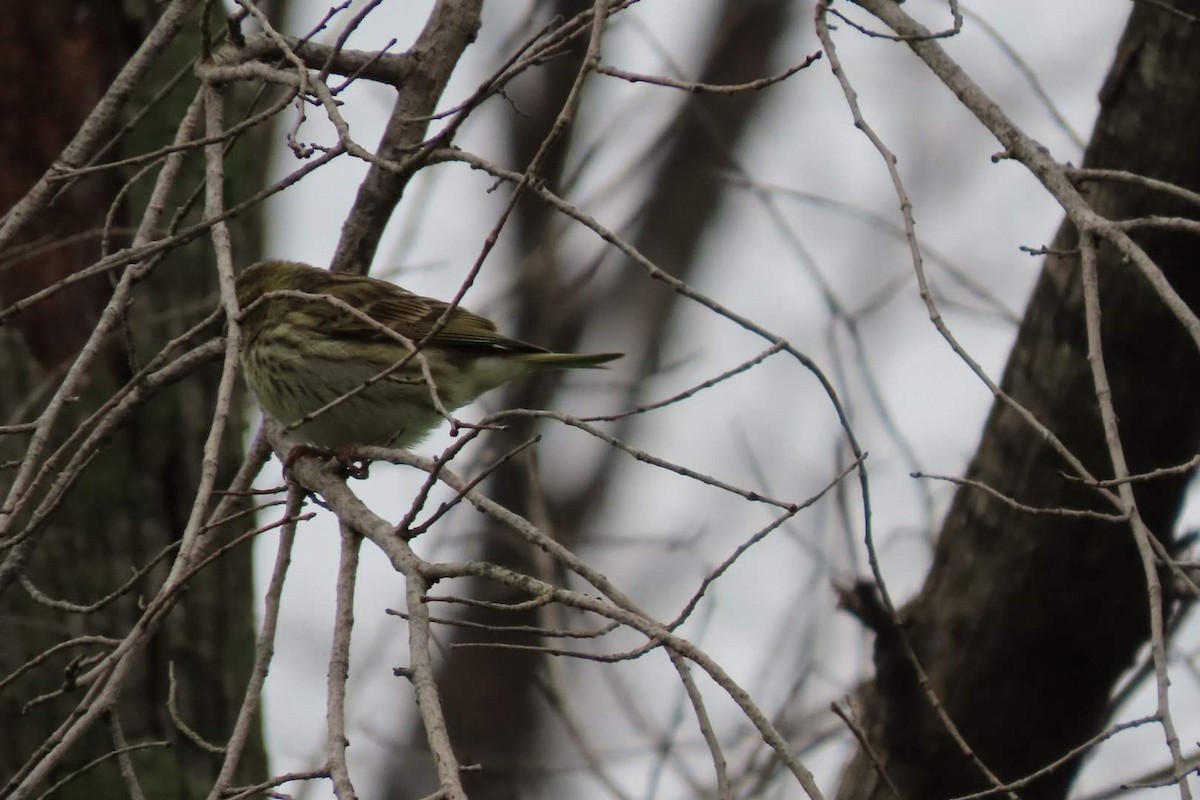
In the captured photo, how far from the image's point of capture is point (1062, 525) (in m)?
4.37

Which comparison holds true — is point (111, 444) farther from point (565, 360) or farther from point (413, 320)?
point (565, 360)

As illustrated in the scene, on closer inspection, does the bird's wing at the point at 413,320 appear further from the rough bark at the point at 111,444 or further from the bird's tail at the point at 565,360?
the rough bark at the point at 111,444

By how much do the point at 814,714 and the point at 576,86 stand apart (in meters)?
4.06

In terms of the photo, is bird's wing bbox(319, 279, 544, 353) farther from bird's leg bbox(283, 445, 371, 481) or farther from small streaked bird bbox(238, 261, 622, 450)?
bird's leg bbox(283, 445, 371, 481)

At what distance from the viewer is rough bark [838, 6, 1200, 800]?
168 inches

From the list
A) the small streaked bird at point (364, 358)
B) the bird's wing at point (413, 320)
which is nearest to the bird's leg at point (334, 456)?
the small streaked bird at point (364, 358)

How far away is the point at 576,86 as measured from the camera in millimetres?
2918

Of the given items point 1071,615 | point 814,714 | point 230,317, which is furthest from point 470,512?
point 230,317

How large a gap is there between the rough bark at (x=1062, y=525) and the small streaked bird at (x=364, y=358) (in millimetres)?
1422

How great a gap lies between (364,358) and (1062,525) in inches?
96.3

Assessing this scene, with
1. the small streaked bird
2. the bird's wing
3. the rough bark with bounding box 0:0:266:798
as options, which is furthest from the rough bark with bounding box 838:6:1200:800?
the rough bark with bounding box 0:0:266:798

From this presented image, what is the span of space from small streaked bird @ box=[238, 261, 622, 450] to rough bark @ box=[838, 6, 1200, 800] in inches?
56.0

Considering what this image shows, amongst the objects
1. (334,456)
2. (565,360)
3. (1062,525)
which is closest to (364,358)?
(565,360)

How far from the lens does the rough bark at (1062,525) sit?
168 inches
